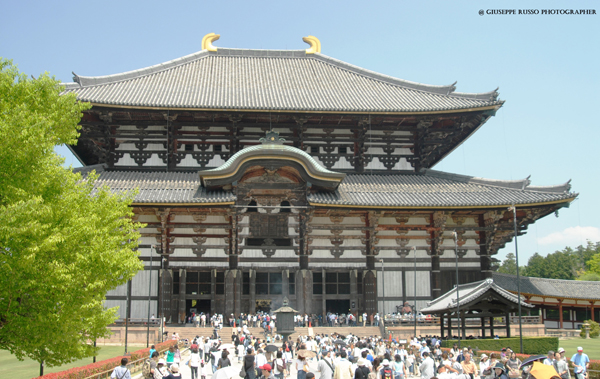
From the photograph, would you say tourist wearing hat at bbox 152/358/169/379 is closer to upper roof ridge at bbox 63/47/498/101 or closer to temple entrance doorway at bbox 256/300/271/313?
temple entrance doorway at bbox 256/300/271/313

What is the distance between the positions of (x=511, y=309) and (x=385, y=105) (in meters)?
17.4

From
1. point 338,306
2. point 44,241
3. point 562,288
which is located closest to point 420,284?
point 338,306

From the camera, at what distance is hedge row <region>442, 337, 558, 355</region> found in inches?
1083

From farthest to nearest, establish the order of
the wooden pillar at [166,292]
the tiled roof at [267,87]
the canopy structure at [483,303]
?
the tiled roof at [267,87] < the wooden pillar at [166,292] < the canopy structure at [483,303]

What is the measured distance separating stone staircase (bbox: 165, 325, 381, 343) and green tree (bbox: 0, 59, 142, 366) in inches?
564

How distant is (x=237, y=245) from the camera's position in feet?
118

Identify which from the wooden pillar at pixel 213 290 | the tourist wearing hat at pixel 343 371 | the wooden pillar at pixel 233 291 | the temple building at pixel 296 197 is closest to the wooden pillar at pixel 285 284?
the temple building at pixel 296 197

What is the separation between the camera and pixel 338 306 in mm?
37344

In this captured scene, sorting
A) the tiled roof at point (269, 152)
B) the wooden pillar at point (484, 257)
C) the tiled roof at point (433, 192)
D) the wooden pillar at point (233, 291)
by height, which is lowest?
the wooden pillar at point (233, 291)

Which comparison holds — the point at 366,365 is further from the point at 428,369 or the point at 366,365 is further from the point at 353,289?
the point at 353,289

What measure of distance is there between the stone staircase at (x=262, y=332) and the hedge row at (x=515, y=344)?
602 cm

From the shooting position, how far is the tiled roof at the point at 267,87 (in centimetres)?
3881

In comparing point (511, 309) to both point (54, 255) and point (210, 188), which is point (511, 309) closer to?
point (210, 188)

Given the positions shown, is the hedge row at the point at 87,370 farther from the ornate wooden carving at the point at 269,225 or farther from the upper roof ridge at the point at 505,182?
the upper roof ridge at the point at 505,182
